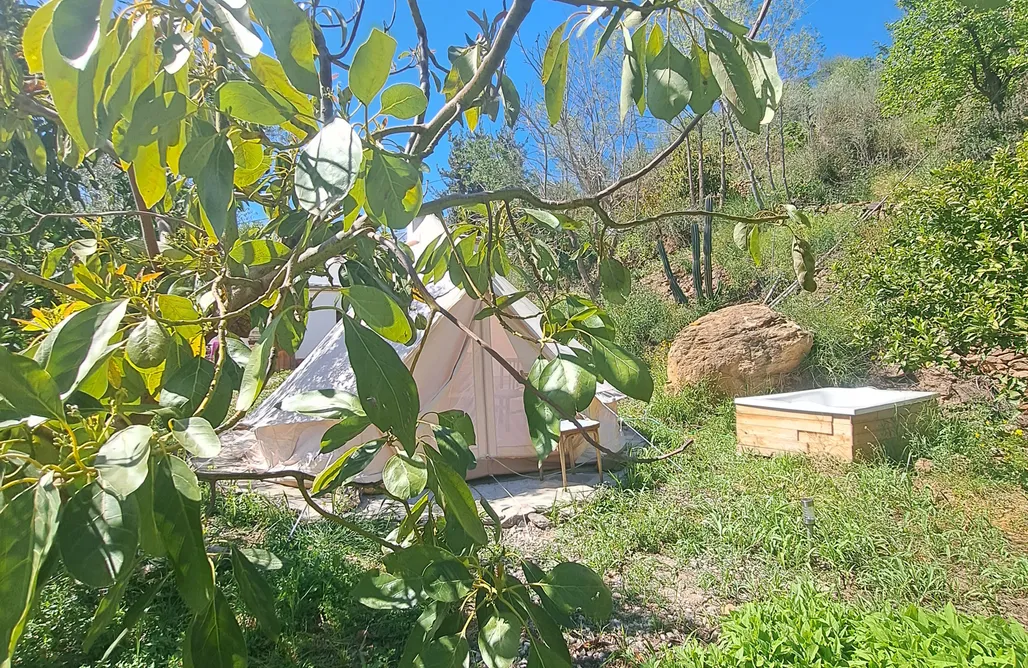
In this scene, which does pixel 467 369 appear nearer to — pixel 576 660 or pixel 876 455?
pixel 576 660

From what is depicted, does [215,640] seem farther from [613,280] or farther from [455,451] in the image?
[613,280]

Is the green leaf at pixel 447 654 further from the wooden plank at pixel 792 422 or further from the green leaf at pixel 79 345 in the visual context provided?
the wooden plank at pixel 792 422

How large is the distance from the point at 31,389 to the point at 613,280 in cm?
66

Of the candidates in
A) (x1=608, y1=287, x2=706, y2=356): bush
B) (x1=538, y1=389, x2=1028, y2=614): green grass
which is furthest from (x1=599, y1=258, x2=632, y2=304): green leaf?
(x1=608, y1=287, x2=706, y2=356): bush

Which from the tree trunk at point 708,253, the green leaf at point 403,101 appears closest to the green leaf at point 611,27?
the green leaf at point 403,101

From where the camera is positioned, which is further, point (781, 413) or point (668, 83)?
point (781, 413)

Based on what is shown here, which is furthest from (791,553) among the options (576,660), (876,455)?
(876,455)

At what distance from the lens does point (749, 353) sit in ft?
19.5

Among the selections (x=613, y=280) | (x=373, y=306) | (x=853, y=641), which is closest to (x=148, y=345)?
(x=373, y=306)

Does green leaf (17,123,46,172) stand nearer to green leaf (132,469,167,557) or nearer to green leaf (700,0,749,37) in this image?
green leaf (132,469,167,557)

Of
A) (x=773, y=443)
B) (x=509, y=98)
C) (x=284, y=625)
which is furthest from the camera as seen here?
(x=773, y=443)

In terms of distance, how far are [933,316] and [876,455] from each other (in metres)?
1.00

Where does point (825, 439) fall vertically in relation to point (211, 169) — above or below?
below

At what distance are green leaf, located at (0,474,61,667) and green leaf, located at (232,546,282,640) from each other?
0.36 m
